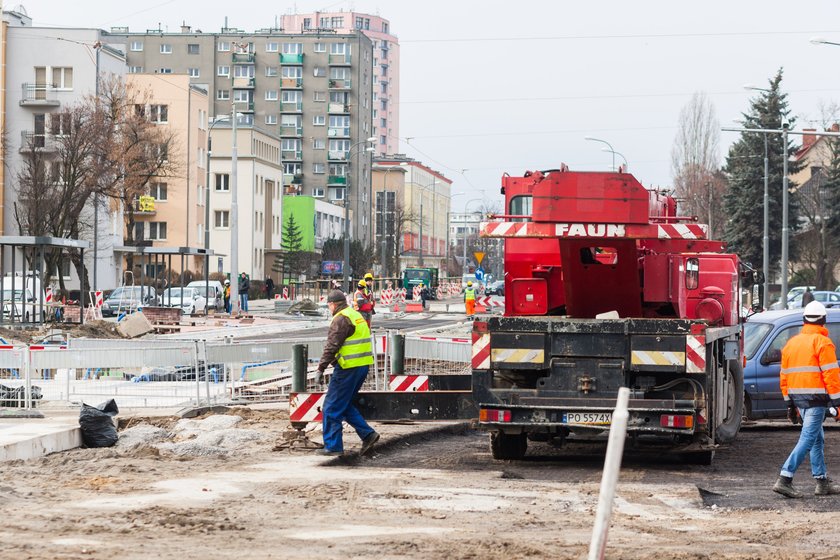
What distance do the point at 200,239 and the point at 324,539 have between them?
89.8 meters

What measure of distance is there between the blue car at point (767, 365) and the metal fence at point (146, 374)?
5378 mm

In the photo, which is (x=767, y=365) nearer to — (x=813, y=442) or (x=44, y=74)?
(x=813, y=442)

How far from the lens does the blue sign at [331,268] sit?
106 meters

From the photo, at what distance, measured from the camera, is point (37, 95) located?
74750 mm

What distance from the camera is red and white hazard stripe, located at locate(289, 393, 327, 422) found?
14.1 m

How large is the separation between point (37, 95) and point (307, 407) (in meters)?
Result: 64.6

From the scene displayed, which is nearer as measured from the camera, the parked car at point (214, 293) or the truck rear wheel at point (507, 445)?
the truck rear wheel at point (507, 445)

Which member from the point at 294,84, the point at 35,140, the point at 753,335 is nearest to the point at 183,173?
the point at 35,140

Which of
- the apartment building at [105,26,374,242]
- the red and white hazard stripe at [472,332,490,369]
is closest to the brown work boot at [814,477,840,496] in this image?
the red and white hazard stripe at [472,332,490,369]

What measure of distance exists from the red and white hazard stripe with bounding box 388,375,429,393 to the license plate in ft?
9.81

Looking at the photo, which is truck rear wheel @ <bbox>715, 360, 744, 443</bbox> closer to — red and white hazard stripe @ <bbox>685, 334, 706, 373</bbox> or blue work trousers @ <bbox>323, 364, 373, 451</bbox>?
red and white hazard stripe @ <bbox>685, 334, 706, 373</bbox>

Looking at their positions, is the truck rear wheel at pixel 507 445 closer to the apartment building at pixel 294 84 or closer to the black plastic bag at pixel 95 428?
the black plastic bag at pixel 95 428

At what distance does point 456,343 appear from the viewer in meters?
21.3

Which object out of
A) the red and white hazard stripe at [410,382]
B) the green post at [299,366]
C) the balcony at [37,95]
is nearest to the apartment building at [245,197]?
the balcony at [37,95]
